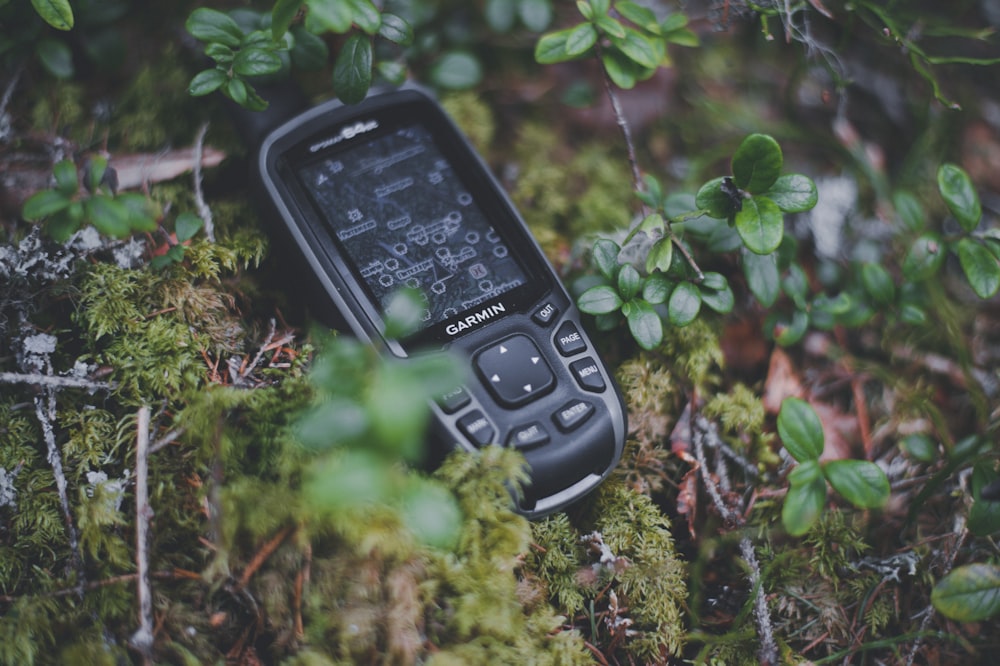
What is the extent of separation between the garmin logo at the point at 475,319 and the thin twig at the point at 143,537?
0.68m

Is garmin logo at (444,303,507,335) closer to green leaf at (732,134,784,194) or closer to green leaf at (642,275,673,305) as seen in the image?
green leaf at (642,275,673,305)

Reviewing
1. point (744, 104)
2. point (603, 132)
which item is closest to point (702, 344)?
point (603, 132)

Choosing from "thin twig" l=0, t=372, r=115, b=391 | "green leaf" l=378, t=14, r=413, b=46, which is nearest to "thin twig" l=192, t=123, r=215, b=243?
"thin twig" l=0, t=372, r=115, b=391

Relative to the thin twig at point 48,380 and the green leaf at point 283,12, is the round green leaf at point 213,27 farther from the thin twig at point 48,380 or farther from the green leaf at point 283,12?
the thin twig at point 48,380

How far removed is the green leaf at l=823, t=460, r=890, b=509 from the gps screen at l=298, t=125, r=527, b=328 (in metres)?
0.82

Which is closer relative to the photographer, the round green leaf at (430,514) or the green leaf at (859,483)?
the round green leaf at (430,514)

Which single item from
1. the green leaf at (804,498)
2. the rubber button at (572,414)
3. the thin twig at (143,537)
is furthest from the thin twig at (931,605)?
the thin twig at (143,537)

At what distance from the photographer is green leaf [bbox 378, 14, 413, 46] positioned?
5.62ft

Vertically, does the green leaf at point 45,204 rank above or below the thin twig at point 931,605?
above

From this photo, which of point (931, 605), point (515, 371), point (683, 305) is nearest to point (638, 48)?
point (683, 305)

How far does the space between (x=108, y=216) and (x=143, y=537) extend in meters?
0.65

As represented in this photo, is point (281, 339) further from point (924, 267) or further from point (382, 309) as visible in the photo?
point (924, 267)

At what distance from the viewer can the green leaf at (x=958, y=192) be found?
1.74 metres

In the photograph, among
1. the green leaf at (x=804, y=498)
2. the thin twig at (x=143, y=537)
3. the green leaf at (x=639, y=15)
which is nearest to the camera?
the thin twig at (x=143, y=537)
